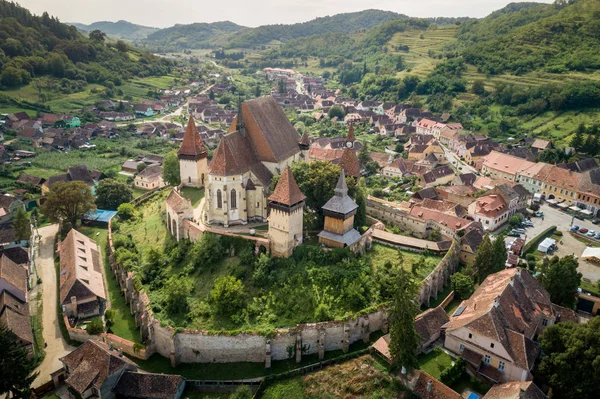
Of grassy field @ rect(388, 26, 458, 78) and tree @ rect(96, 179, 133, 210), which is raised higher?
grassy field @ rect(388, 26, 458, 78)

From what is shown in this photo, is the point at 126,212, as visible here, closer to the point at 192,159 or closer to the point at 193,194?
the point at 193,194

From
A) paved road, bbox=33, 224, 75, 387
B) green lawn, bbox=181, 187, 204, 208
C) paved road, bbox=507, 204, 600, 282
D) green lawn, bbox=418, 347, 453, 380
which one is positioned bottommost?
paved road, bbox=33, 224, 75, 387

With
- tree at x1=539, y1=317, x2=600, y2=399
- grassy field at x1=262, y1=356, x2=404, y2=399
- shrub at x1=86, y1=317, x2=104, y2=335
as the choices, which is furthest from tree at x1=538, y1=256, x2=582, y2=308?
shrub at x1=86, y1=317, x2=104, y2=335

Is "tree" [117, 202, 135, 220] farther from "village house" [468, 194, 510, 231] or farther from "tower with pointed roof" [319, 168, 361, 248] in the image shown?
"village house" [468, 194, 510, 231]

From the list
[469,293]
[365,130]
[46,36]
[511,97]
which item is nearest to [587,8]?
[511,97]

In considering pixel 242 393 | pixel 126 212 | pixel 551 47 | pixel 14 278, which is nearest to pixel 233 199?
pixel 242 393

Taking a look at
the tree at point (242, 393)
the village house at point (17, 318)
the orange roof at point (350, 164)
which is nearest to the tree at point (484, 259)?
the orange roof at point (350, 164)
